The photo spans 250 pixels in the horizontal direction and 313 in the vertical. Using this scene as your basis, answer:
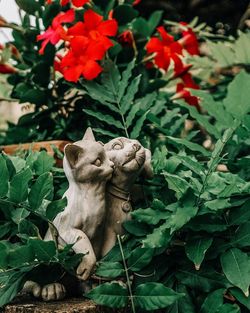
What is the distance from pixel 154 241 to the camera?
114cm

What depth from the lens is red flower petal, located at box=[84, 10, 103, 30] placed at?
1754mm

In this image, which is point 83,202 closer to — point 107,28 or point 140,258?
point 140,258

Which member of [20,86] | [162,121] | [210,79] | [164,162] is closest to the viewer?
[164,162]

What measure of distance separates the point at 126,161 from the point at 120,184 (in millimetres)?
65

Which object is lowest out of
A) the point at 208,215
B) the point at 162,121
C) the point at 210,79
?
the point at 210,79

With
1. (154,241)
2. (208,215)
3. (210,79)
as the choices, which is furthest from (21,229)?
(210,79)

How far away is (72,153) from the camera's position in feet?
4.01

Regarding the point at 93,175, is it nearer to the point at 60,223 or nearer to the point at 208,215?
the point at 60,223

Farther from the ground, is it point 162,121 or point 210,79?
point 162,121

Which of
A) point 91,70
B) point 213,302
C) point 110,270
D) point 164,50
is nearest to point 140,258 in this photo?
point 110,270

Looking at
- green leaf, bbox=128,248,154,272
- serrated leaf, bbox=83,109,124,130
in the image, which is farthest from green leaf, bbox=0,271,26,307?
serrated leaf, bbox=83,109,124,130

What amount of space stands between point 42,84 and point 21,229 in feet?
2.71

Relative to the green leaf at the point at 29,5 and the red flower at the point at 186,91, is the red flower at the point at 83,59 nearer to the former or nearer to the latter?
the green leaf at the point at 29,5

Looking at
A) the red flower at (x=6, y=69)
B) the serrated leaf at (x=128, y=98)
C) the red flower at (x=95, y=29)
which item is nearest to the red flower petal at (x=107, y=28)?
the red flower at (x=95, y=29)
